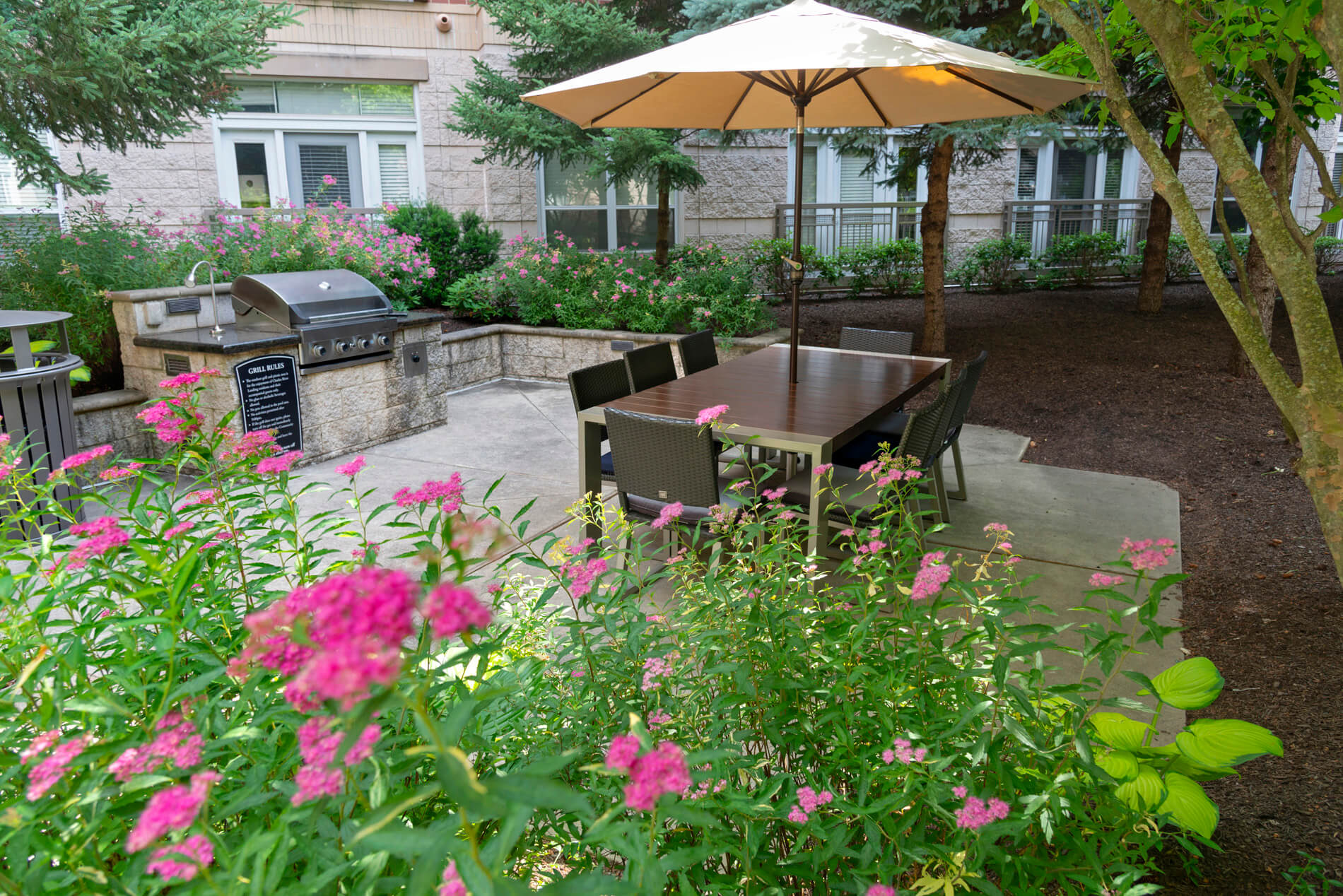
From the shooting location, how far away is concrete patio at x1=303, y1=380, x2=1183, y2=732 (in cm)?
439

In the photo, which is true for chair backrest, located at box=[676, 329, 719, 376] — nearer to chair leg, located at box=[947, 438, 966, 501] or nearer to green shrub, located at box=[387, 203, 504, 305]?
chair leg, located at box=[947, 438, 966, 501]

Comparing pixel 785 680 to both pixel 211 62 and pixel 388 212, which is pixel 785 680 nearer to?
pixel 211 62

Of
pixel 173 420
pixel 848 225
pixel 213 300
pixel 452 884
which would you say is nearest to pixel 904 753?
pixel 452 884

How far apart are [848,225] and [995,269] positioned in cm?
274

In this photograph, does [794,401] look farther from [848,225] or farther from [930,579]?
[848,225]

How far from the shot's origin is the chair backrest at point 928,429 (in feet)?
12.7

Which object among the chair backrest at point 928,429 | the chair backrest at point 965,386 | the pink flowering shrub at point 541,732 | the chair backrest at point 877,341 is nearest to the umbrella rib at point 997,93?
the chair backrest at point 965,386

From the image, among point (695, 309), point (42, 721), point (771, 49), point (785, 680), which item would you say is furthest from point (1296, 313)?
point (695, 309)

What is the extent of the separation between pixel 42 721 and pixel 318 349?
5.58 m

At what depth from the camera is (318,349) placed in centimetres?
627

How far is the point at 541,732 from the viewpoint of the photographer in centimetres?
166

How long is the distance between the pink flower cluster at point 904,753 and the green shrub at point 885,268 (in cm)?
1367

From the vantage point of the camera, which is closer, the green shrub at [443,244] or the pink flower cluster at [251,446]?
the pink flower cluster at [251,446]

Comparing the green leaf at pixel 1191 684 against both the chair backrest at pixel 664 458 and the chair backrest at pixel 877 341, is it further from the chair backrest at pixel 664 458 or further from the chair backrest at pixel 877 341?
the chair backrest at pixel 877 341
